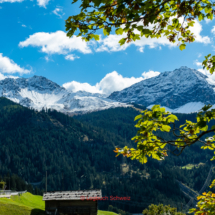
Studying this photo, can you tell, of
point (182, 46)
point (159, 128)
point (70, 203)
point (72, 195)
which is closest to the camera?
point (159, 128)

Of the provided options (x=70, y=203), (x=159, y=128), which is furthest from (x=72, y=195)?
(x=159, y=128)

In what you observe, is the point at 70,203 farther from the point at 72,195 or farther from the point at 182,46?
the point at 182,46

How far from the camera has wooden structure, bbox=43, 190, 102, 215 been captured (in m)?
30.3

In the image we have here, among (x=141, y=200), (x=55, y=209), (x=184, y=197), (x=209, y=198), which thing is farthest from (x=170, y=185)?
(x=209, y=198)

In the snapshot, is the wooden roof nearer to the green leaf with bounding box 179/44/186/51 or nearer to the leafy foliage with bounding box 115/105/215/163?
the leafy foliage with bounding box 115/105/215/163

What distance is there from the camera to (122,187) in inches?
7116

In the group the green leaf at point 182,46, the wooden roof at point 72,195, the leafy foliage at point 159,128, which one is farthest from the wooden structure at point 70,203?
the green leaf at point 182,46

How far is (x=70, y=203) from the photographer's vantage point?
30.9 m

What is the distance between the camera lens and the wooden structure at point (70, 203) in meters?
30.3

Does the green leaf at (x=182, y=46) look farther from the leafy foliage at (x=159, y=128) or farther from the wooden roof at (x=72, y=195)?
the wooden roof at (x=72, y=195)

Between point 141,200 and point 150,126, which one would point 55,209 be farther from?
point 141,200

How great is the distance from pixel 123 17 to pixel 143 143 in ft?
10.3

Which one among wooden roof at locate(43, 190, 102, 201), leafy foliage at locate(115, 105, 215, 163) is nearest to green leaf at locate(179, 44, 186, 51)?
leafy foliage at locate(115, 105, 215, 163)

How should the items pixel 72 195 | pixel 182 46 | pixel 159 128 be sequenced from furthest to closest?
pixel 72 195 < pixel 182 46 < pixel 159 128
